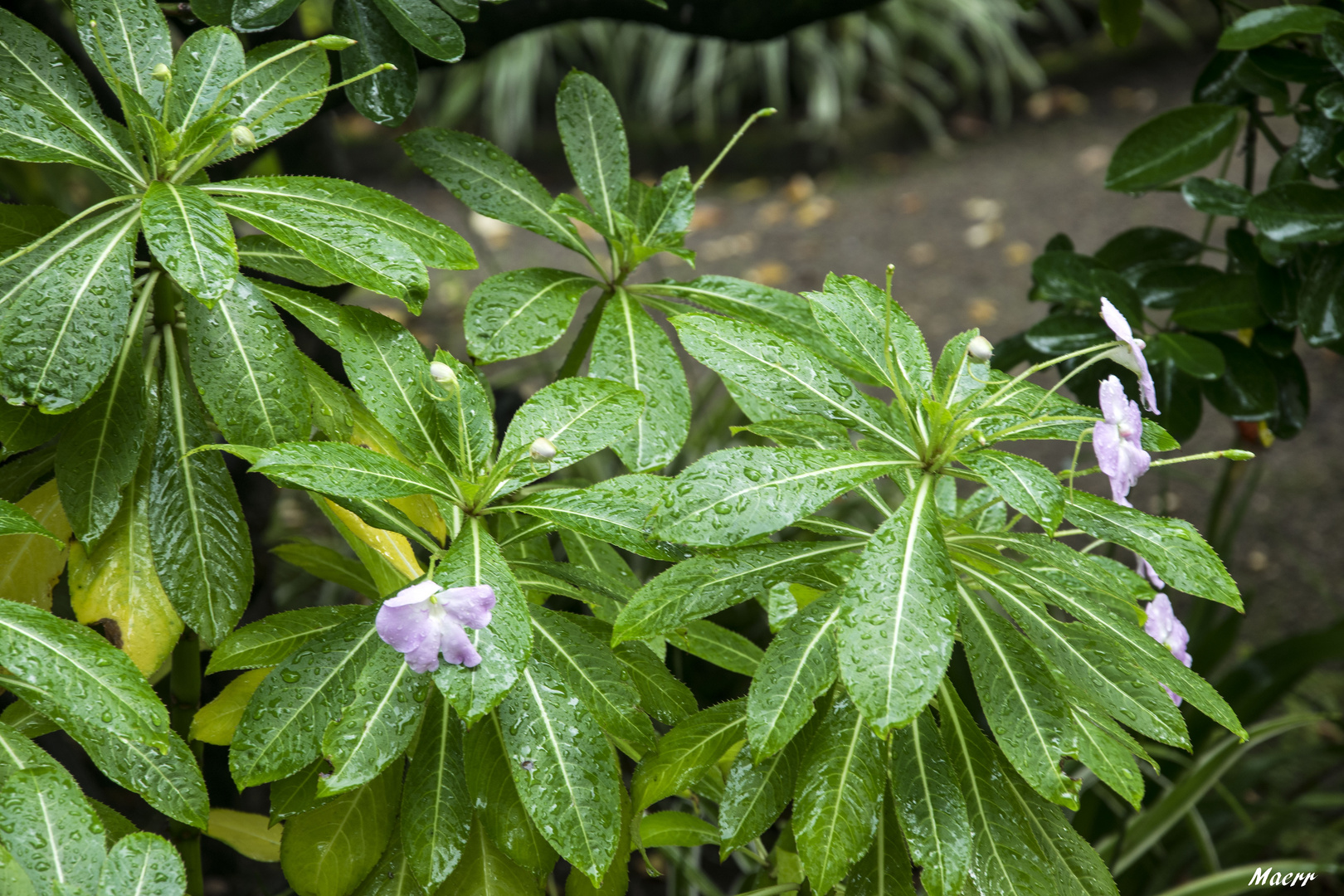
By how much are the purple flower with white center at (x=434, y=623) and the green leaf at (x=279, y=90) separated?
58 cm

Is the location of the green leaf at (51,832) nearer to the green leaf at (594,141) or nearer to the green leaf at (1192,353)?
the green leaf at (594,141)

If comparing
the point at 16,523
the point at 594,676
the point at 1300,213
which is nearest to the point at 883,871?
the point at 594,676

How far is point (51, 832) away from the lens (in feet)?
2.59

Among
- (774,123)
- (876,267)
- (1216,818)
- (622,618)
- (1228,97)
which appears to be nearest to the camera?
(622,618)

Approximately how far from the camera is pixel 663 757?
102 cm

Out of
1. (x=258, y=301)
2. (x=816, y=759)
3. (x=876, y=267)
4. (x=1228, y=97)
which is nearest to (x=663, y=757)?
(x=816, y=759)

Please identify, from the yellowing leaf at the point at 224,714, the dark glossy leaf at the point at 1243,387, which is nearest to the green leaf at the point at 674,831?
the yellowing leaf at the point at 224,714

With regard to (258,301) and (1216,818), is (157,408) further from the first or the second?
(1216,818)

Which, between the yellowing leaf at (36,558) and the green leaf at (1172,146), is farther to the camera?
the green leaf at (1172,146)

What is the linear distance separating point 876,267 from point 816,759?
3974mm

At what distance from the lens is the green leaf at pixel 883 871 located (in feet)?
3.40

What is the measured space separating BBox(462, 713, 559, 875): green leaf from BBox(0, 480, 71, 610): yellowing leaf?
1.72ft

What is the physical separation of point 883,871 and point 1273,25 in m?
1.38

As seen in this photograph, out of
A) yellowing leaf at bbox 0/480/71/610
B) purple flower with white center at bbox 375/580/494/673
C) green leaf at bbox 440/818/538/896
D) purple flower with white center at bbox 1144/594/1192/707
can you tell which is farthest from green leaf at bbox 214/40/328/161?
purple flower with white center at bbox 1144/594/1192/707
